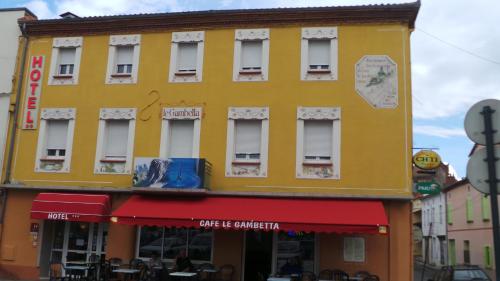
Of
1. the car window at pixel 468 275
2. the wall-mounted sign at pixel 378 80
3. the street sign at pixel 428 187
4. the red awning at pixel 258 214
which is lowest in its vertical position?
the car window at pixel 468 275

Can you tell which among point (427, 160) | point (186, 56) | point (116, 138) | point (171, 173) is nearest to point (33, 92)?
point (116, 138)

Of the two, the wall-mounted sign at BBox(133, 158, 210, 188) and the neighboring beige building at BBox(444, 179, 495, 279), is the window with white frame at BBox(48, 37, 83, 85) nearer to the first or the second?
the wall-mounted sign at BBox(133, 158, 210, 188)

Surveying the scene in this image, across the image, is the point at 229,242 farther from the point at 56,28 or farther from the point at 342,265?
the point at 56,28

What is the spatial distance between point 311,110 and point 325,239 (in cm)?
415

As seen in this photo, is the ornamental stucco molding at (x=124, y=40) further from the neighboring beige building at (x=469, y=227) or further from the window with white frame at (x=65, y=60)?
the neighboring beige building at (x=469, y=227)

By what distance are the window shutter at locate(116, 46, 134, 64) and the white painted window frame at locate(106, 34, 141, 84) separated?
0.13 metres

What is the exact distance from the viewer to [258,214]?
51.5 feet

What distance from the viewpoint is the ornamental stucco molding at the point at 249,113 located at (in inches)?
684

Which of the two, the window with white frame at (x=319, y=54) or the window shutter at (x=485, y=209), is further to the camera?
the window shutter at (x=485, y=209)

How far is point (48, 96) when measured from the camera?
63.3ft

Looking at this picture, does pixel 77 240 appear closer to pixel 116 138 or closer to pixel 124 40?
pixel 116 138

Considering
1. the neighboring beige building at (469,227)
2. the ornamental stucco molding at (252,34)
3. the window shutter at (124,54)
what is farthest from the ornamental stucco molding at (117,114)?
the neighboring beige building at (469,227)

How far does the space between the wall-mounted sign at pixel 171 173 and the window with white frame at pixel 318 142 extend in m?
3.11

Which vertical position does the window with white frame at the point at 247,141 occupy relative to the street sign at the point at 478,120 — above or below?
above
